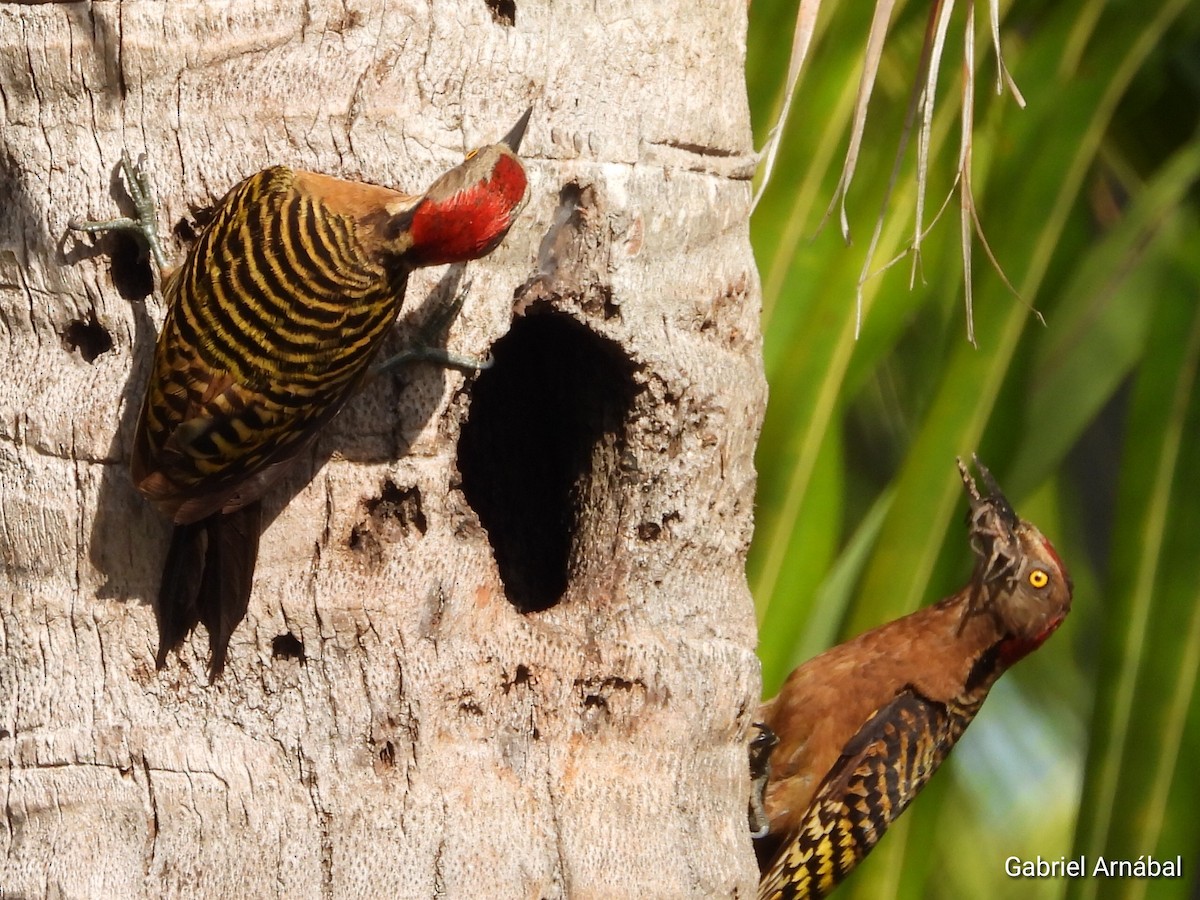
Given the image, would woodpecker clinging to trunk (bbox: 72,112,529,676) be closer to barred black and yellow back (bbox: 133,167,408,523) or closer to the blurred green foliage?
barred black and yellow back (bbox: 133,167,408,523)

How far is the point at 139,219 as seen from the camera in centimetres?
253

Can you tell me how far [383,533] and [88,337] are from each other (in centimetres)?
62

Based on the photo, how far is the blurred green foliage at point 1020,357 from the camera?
3.37 meters

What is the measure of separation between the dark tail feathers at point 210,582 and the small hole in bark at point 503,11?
98 cm

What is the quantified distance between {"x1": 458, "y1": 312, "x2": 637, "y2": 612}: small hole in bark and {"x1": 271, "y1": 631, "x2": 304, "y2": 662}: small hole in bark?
0.59m

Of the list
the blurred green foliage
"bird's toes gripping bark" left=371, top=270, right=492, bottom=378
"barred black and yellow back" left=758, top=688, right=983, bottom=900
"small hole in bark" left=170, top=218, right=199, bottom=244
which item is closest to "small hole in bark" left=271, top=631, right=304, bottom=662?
"bird's toes gripping bark" left=371, top=270, right=492, bottom=378

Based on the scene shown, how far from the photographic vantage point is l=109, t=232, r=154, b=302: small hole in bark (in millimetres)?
2602

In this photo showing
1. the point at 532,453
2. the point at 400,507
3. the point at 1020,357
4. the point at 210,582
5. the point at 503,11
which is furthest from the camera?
the point at 1020,357

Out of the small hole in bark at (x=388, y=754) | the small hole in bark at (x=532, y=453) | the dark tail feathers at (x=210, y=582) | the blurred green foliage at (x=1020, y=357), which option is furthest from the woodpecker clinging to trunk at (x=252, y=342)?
the blurred green foliage at (x=1020, y=357)

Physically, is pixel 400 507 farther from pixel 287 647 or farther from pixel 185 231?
pixel 185 231

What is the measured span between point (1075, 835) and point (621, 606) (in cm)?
133

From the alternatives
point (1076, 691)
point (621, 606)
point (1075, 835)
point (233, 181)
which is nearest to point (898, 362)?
point (1076, 691)

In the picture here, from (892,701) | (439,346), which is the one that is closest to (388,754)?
(439,346)

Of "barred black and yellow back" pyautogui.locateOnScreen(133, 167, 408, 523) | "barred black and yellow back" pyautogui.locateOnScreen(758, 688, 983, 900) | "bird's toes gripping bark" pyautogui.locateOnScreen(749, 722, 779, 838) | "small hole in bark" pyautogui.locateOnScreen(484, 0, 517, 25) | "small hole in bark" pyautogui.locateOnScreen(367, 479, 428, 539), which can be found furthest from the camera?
"bird's toes gripping bark" pyautogui.locateOnScreen(749, 722, 779, 838)
